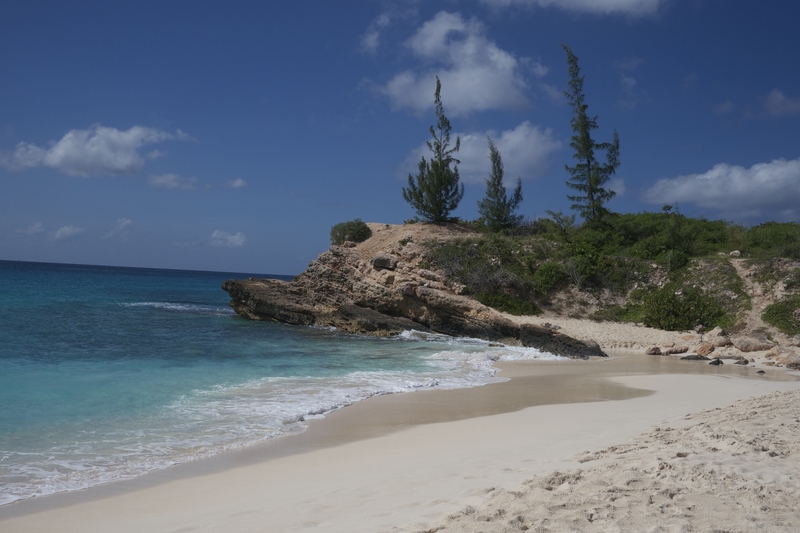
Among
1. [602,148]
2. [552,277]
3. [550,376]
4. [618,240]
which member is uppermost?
[602,148]

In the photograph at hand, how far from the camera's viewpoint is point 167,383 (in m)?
10.6

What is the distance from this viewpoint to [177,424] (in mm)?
7648

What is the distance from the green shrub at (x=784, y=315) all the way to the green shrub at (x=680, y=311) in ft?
5.44

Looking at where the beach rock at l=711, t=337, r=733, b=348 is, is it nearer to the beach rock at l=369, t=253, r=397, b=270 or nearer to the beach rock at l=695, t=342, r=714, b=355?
the beach rock at l=695, t=342, r=714, b=355

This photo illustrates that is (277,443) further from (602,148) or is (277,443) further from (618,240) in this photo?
(602,148)

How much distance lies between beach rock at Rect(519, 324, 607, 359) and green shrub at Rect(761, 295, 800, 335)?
8.00 meters

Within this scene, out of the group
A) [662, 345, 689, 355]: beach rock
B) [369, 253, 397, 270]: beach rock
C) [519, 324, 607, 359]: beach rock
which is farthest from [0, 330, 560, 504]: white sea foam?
[369, 253, 397, 270]: beach rock

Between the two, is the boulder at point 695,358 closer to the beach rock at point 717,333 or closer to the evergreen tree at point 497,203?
the beach rock at point 717,333

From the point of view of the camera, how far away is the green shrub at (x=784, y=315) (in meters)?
20.4

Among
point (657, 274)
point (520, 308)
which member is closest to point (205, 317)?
point (520, 308)

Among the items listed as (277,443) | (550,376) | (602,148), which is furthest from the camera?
(602,148)

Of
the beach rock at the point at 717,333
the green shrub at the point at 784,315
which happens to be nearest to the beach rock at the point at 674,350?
the beach rock at the point at 717,333

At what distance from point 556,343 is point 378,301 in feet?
27.2

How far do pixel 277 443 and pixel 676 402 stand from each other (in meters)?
6.68
